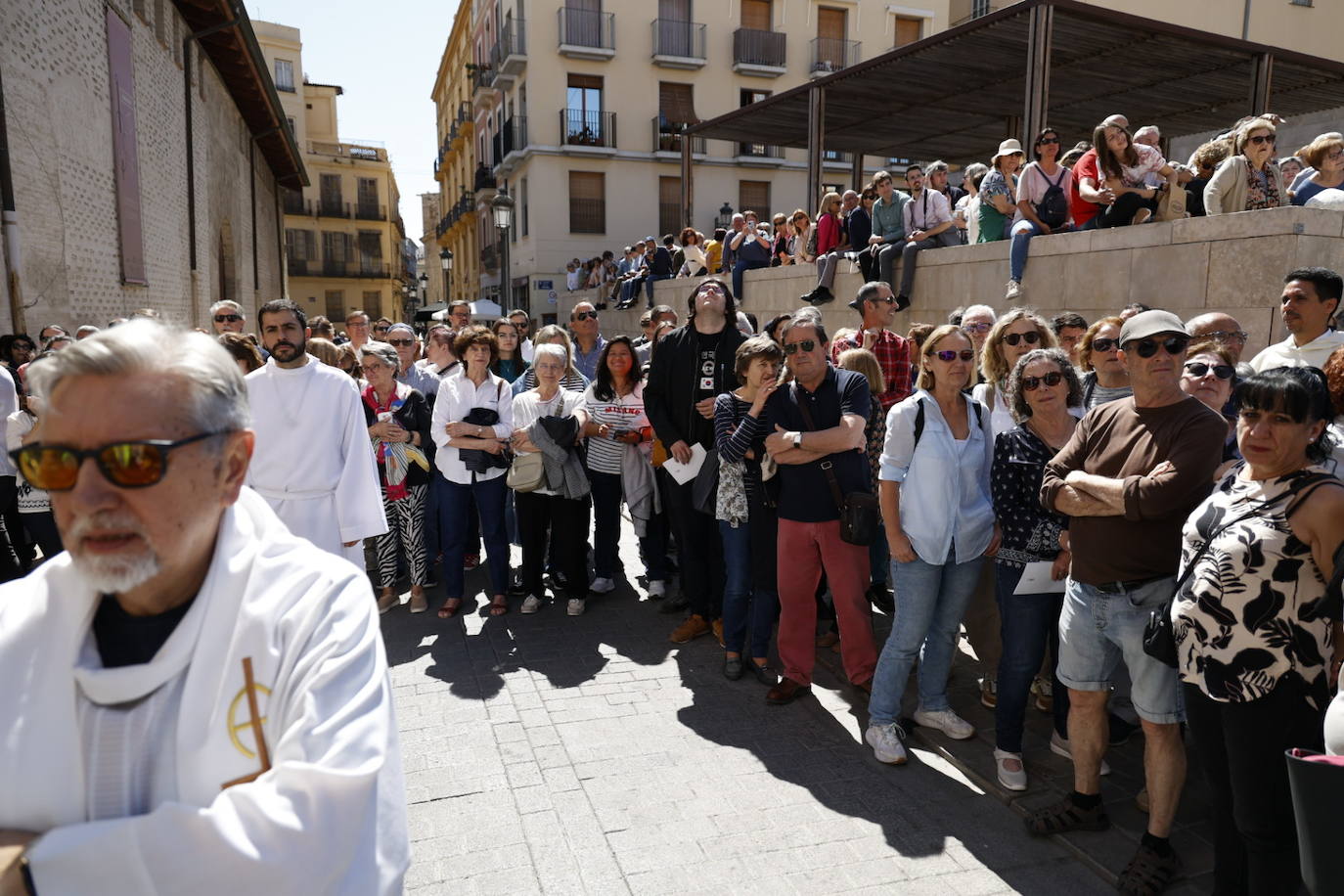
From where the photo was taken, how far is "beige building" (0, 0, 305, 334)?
888 centimetres

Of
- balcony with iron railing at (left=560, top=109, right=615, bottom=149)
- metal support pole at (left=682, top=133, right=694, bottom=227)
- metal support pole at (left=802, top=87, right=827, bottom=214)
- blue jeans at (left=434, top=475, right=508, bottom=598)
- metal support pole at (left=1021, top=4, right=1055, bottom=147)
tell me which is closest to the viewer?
blue jeans at (left=434, top=475, right=508, bottom=598)

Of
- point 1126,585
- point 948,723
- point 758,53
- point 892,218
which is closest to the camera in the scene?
point 1126,585

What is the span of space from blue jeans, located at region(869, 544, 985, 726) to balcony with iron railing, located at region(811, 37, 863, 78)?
30.4 m

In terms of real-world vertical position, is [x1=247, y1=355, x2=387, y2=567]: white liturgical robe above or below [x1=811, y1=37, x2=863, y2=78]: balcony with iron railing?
below

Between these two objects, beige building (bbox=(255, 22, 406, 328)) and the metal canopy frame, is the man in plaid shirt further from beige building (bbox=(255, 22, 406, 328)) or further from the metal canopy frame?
beige building (bbox=(255, 22, 406, 328))

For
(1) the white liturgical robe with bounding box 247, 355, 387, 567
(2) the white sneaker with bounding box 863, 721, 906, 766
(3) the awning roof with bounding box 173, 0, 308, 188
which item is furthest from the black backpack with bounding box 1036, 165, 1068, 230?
(3) the awning roof with bounding box 173, 0, 308, 188

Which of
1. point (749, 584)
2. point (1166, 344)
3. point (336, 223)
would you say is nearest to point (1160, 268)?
point (749, 584)

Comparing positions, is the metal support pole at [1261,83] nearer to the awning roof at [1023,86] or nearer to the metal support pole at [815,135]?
the awning roof at [1023,86]

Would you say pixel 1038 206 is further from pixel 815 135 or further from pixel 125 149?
pixel 125 149

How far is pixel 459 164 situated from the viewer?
45906 mm

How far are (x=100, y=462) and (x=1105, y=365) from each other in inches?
165

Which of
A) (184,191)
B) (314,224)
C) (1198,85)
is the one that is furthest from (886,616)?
(314,224)

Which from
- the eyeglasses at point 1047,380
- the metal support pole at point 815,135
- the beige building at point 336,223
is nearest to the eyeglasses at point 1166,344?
the eyeglasses at point 1047,380

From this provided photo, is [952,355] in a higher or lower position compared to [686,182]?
lower
